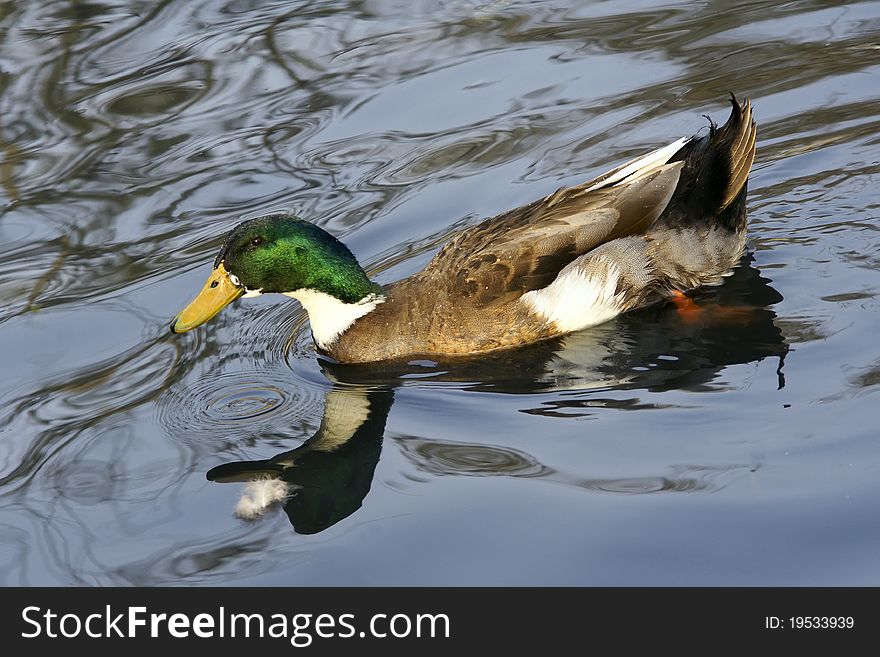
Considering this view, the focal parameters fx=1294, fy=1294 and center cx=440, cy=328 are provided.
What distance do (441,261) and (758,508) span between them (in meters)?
2.56

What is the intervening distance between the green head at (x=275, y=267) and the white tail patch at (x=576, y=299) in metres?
0.93

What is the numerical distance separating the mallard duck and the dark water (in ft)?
0.53

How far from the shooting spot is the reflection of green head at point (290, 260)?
6.66 meters

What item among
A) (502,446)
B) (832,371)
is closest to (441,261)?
(502,446)

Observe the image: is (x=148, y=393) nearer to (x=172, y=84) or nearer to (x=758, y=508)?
(x=758, y=508)

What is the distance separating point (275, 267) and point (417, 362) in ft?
2.95

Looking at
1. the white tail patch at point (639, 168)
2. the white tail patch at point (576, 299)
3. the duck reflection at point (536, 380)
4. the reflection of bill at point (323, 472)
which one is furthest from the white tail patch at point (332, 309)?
the white tail patch at point (639, 168)

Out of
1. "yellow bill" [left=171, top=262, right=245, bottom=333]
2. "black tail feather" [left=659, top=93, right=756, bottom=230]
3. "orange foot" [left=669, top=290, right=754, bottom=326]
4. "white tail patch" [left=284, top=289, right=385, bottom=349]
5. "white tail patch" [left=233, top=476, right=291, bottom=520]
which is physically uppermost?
"black tail feather" [left=659, top=93, right=756, bottom=230]

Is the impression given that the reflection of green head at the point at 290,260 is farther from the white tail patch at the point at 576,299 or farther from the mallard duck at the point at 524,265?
the white tail patch at the point at 576,299

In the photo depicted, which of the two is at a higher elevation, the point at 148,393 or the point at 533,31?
the point at 533,31

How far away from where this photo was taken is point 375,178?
8648mm

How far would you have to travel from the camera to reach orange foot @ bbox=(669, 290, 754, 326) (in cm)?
693

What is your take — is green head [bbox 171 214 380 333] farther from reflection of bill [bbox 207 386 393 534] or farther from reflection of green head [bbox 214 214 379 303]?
reflection of bill [bbox 207 386 393 534]

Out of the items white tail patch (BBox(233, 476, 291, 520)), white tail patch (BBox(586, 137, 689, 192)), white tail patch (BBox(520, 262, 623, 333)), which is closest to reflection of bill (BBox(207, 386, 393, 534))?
white tail patch (BBox(233, 476, 291, 520))
